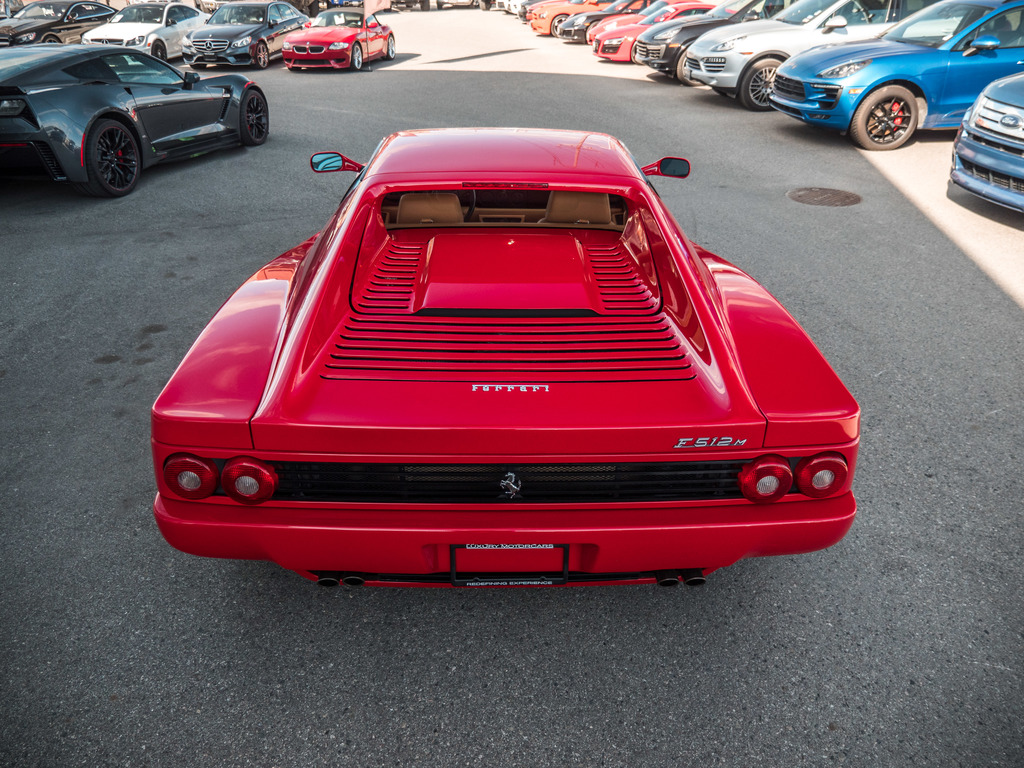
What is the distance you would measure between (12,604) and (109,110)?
20.7ft

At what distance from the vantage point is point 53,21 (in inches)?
798

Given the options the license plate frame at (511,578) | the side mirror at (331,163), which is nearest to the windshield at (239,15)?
the side mirror at (331,163)

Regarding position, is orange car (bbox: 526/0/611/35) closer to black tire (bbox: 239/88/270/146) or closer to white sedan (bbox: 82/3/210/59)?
white sedan (bbox: 82/3/210/59)

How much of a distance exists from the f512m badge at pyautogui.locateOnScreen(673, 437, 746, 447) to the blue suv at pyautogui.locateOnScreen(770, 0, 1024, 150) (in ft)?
28.9

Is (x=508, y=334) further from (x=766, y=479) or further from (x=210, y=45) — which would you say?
(x=210, y=45)

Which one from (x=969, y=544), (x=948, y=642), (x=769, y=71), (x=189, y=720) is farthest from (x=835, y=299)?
(x=769, y=71)

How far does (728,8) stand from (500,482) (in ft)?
50.5

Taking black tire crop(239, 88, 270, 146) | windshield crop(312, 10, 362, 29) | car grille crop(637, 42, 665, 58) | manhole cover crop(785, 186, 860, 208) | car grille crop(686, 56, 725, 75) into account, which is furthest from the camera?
Answer: windshield crop(312, 10, 362, 29)

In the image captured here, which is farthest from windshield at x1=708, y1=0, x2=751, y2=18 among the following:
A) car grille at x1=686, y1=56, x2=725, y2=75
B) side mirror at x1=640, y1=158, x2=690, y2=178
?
side mirror at x1=640, y1=158, x2=690, y2=178

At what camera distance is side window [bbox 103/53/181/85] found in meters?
7.95

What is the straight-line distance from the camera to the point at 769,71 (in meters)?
11.7

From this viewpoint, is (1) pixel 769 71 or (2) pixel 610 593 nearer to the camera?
(2) pixel 610 593

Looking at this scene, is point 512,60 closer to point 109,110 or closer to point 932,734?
point 109,110

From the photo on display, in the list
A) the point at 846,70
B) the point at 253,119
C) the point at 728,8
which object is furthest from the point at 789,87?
the point at 253,119
